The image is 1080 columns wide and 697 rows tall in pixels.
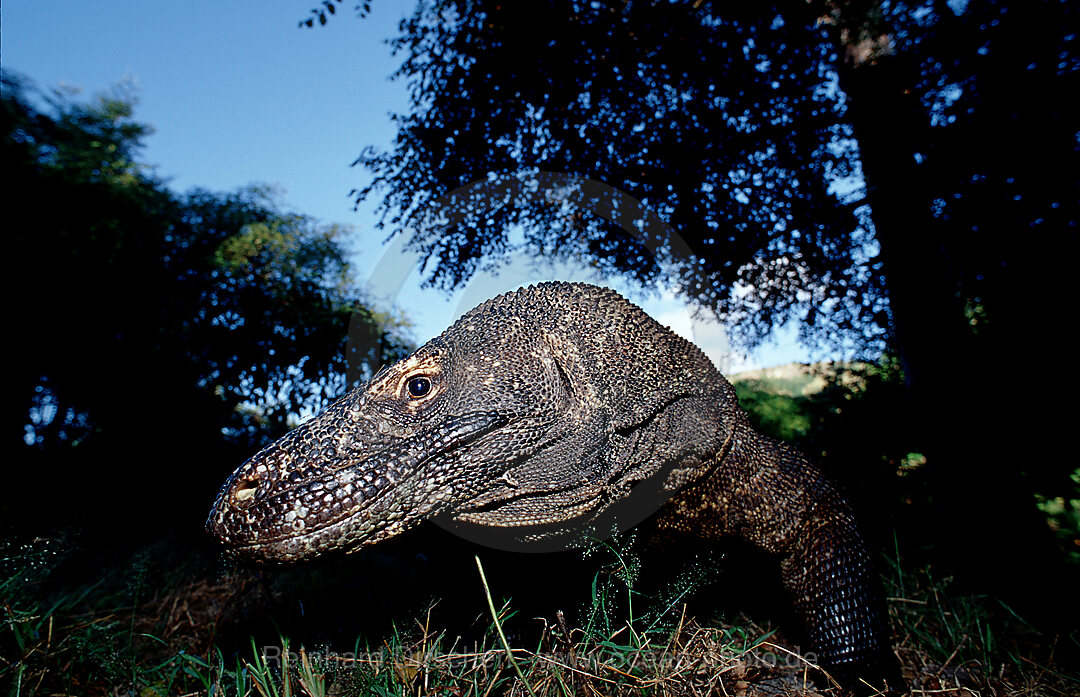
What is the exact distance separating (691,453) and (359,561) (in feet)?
11.3

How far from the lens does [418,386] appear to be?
5.53 feet

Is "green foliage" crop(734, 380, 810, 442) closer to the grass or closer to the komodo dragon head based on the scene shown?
the grass

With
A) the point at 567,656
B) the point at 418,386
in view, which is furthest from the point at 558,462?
the point at 567,656

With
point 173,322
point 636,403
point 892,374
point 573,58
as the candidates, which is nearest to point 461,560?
point 636,403

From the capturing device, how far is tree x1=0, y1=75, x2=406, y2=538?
6.53 metres

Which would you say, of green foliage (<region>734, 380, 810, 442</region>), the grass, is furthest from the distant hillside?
the grass

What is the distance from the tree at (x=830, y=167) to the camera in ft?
10.0

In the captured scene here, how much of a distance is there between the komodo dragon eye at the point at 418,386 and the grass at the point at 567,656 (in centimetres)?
61

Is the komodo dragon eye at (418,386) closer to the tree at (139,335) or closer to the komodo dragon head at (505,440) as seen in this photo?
the komodo dragon head at (505,440)

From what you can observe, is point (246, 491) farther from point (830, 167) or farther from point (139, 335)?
point (139, 335)

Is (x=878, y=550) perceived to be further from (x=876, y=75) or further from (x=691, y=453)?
(x=876, y=75)

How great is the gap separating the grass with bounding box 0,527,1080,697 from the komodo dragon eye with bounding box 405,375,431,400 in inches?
24.1

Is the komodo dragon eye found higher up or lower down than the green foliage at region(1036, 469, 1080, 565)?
higher up

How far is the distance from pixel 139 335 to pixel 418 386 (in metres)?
7.55
